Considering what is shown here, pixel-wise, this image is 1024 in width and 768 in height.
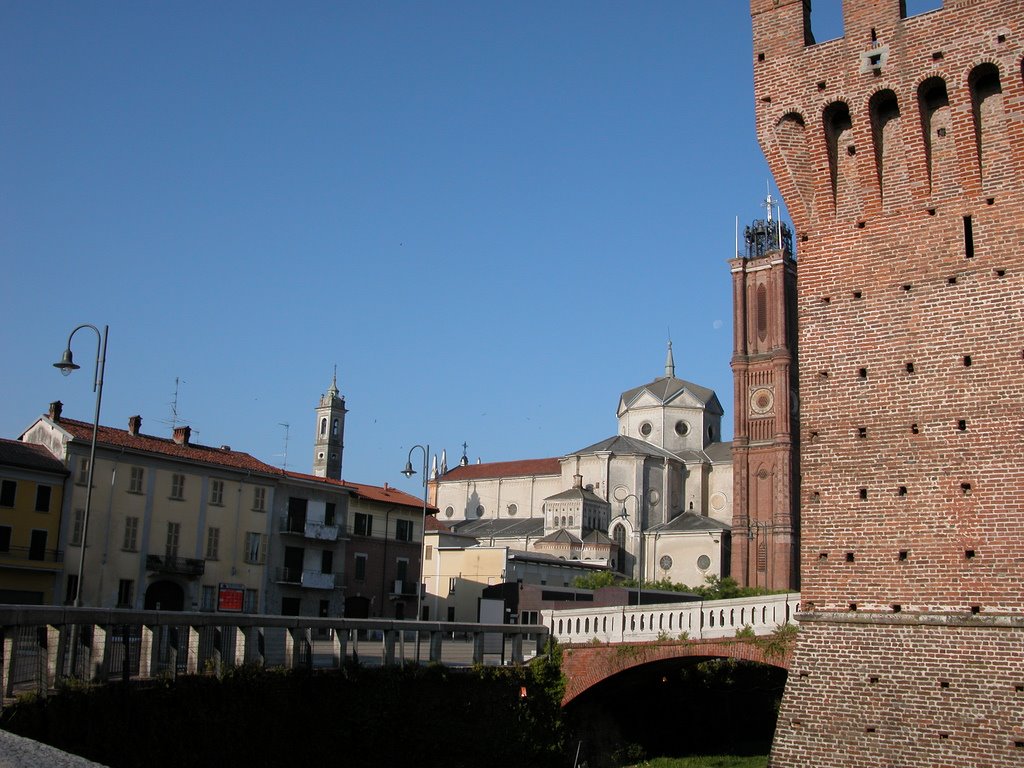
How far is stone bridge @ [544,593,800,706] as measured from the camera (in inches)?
A: 910

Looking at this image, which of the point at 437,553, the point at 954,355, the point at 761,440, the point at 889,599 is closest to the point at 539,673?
the point at 889,599

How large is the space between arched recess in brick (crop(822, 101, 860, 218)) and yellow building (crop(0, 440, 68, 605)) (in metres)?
32.3

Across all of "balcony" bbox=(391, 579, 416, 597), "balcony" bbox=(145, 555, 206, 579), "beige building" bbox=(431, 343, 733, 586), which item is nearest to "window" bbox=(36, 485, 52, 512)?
"balcony" bbox=(145, 555, 206, 579)

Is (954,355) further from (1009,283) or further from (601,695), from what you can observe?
(601,695)

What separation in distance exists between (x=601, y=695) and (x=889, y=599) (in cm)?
1150

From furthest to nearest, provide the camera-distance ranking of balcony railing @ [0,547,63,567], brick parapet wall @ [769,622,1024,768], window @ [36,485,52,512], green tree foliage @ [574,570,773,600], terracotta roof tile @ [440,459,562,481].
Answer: terracotta roof tile @ [440,459,562,481]
green tree foliage @ [574,570,773,600]
window @ [36,485,52,512]
balcony railing @ [0,547,63,567]
brick parapet wall @ [769,622,1024,768]

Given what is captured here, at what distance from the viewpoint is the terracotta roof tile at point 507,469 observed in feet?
332

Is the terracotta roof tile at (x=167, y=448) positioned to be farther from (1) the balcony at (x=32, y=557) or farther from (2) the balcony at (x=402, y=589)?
(2) the balcony at (x=402, y=589)

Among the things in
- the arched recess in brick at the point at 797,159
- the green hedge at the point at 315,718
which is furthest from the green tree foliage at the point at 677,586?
the arched recess in brick at the point at 797,159

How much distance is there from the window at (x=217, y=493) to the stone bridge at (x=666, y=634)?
74.8ft

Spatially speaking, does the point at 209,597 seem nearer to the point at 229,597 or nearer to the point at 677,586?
the point at 229,597

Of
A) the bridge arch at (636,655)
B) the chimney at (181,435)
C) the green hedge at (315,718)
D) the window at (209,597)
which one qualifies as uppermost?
the chimney at (181,435)

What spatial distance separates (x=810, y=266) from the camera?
2042 cm

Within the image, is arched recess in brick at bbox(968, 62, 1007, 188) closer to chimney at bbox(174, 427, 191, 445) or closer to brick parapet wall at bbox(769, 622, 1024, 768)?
brick parapet wall at bbox(769, 622, 1024, 768)
